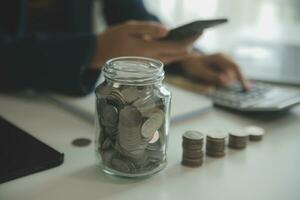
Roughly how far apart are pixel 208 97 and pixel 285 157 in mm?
266

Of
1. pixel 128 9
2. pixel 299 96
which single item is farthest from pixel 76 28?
pixel 299 96

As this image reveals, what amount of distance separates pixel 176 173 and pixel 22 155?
227mm

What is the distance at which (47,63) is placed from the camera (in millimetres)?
993

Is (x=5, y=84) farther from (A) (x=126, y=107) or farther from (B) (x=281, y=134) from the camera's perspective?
(B) (x=281, y=134)

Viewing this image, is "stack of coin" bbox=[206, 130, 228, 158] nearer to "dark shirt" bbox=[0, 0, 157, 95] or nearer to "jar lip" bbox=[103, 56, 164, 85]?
"jar lip" bbox=[103, 56, 164, 85]

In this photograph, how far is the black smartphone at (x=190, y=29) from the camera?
2.71ft

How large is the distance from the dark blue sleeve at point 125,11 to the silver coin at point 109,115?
0.82m

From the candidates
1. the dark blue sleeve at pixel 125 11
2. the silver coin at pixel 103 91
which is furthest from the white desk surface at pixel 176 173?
the dark blue sleeve at pixel 125 11

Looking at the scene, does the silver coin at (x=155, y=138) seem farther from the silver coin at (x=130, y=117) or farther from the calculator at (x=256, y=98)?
the calculator at (x=256, y=98)

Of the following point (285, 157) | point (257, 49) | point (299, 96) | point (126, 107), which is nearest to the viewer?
point (126, 107)

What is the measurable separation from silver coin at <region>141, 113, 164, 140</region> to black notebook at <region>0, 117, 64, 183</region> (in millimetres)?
147

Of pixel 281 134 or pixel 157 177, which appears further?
pixel 281 134

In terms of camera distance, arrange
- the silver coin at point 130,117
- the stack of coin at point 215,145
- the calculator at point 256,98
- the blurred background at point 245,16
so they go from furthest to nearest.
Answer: the blurred background at point 245,16 < the calculator at point 256,98 < the stack of coin at point 215,145 < the silver coin at point 130,117

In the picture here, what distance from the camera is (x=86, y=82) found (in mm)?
997
